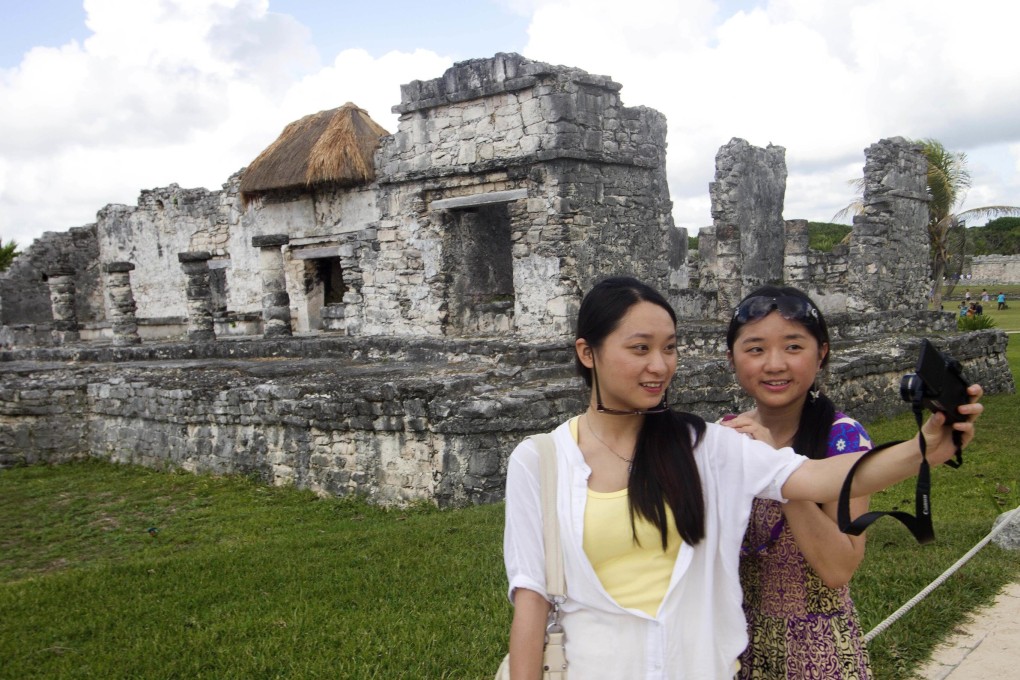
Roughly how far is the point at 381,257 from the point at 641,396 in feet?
34.3

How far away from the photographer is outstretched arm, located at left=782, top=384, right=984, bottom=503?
151 centimetres

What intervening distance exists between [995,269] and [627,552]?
49.9m

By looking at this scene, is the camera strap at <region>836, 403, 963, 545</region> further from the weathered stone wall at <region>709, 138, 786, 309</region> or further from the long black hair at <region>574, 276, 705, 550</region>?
the weathered stone wall at <region>709, 138, 786, 309</region>

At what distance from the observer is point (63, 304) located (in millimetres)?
19188

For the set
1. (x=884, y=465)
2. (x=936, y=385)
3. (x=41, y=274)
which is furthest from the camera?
(x=41, y=274)

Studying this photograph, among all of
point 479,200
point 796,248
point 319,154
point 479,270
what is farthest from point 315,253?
point 796,248

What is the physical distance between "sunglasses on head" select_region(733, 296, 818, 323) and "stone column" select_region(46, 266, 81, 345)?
19160 mm

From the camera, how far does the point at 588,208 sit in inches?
404

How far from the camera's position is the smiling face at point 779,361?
207 centimetres

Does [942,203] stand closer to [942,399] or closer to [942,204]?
[942,204]

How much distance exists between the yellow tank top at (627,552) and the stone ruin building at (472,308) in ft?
15.9

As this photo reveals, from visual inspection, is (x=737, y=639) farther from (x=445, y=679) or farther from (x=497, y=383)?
(x=497, y=383)

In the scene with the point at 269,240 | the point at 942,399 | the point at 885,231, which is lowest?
the point at 942,399

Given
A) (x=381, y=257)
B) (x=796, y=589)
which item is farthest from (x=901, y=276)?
(x=796, y=589)
